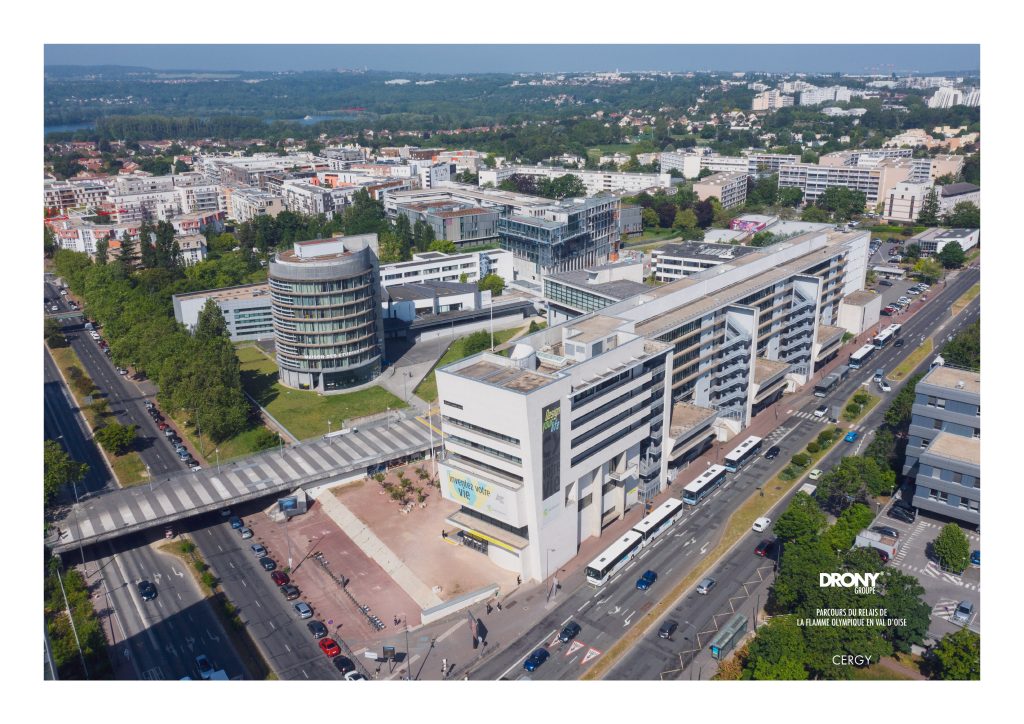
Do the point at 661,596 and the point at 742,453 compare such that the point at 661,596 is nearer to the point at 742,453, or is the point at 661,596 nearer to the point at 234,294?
the point at 742,453

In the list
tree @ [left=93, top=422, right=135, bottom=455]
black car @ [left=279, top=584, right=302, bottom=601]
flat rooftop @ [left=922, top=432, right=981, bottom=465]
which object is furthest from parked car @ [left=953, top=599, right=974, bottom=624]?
tree @ [left=93, top=422, right=135, bottom=455]

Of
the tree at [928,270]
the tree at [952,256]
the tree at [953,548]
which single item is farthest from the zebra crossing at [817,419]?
the tree at [952,256]

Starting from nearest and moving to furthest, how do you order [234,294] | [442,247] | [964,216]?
[234,294]
[442,247]
[964,216]

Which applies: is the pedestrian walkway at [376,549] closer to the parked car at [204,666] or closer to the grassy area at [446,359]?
the parked car at [204,666]

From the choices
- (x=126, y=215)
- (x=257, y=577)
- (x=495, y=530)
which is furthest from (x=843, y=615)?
(x=126, y=215)

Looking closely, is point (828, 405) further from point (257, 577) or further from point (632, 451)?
point (257, 577)

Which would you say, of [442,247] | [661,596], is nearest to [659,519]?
[661,596]
